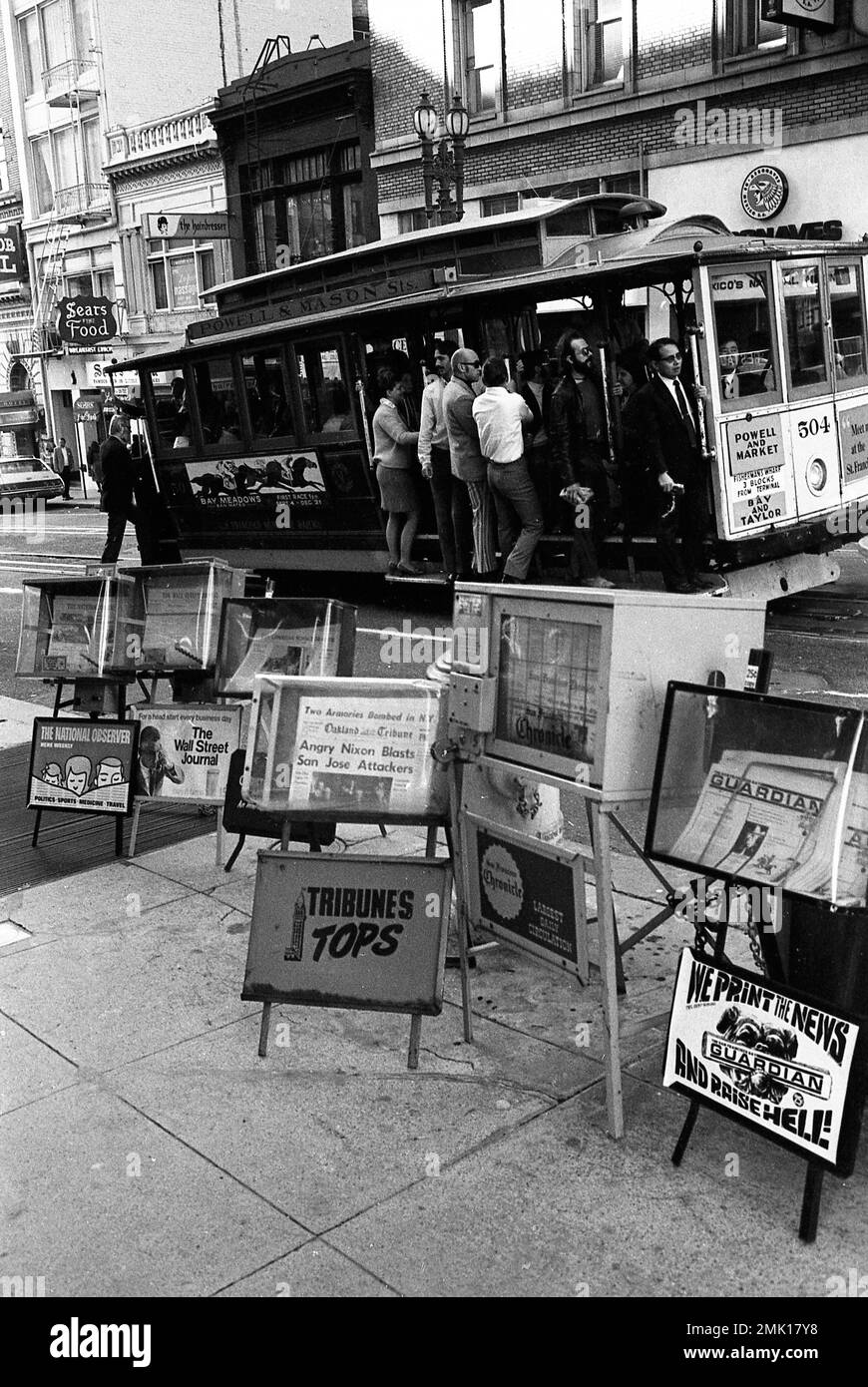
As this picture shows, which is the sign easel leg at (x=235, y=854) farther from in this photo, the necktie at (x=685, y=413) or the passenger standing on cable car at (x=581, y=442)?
the necktie at (x=685, y=413)

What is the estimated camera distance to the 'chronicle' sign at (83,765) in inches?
252

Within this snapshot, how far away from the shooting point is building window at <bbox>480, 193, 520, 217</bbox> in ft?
75.7

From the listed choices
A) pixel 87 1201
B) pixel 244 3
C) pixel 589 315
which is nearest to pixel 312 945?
pixel 87 1201

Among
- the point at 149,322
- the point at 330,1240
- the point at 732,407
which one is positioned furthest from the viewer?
the point at 149,322

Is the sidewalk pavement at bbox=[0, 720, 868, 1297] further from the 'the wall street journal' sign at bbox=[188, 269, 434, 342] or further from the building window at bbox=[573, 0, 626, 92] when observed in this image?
the building window at bbox=[573, 0, 626, 92]

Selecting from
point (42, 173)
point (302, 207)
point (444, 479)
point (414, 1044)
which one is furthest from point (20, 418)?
point (414, 1044)

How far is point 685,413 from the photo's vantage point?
1020cm

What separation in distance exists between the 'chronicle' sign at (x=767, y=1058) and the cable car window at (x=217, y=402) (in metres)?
11.6

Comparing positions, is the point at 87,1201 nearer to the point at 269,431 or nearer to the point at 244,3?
the point at 269,431

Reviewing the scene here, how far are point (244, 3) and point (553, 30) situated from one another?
2269cm

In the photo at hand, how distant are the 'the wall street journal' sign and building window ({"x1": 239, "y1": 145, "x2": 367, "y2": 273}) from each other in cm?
1571

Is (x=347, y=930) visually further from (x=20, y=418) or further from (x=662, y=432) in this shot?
(x=20, y=418)

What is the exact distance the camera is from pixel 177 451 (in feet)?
49.4

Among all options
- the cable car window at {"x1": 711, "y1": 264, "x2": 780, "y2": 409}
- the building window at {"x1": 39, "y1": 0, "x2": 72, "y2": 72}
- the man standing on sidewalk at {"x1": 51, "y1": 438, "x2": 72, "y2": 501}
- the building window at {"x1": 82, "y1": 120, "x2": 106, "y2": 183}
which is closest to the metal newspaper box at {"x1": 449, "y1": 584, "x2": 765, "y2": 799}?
the cable car window at {"x1": 711, "y1": 264, "x2": 780, "y2": 409}
